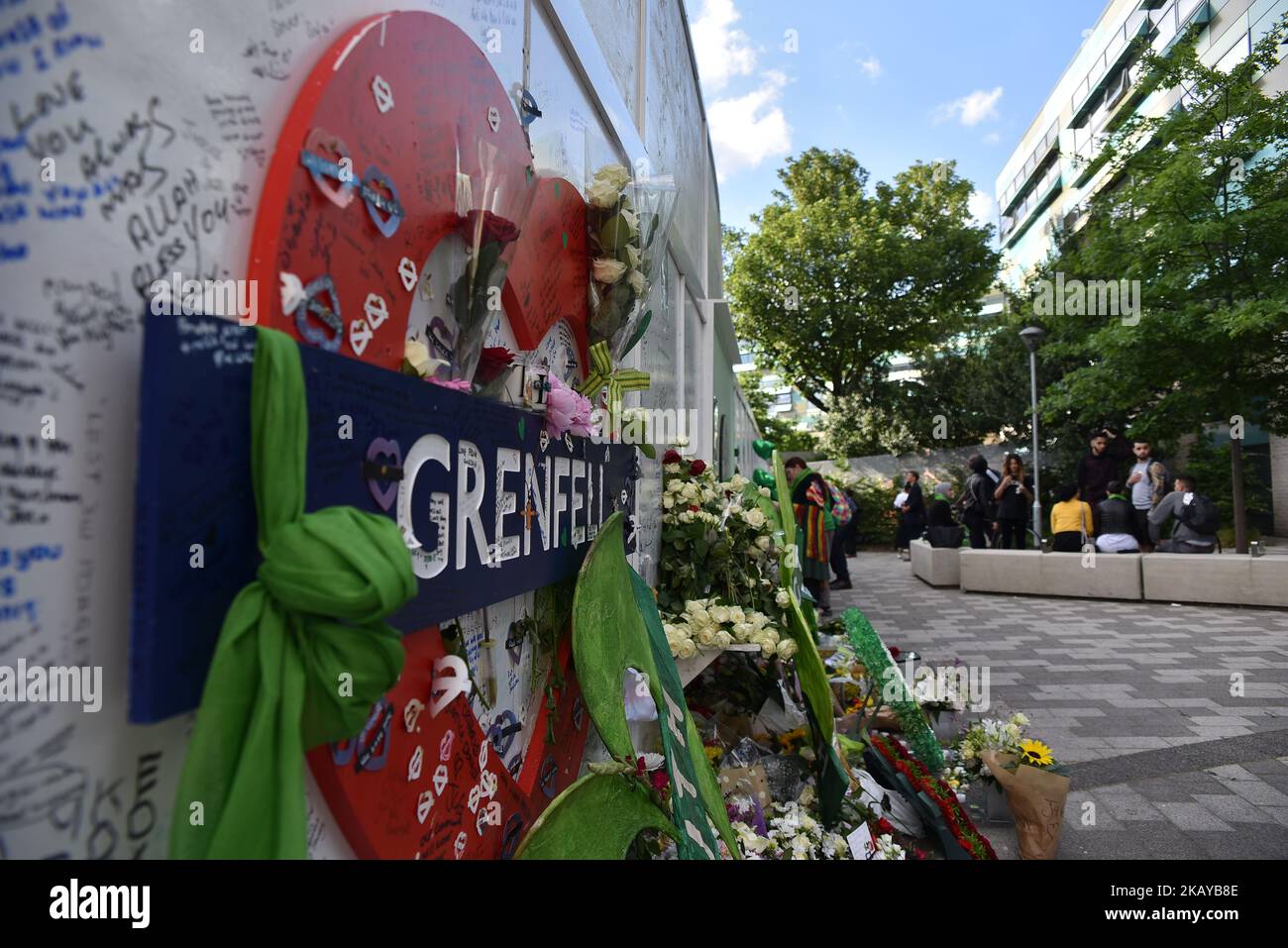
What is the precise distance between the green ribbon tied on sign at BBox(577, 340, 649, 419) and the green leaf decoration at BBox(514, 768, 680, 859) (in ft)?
3.17

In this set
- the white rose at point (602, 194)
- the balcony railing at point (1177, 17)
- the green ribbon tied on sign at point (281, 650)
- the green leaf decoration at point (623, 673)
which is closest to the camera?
the green ribbon tied on sign at point (281, 650)

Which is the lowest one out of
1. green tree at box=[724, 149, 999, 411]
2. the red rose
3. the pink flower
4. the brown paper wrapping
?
the brown paper wrapping

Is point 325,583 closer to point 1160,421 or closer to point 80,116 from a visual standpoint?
point 80,116

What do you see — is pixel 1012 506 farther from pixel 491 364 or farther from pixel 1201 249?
pixel 491 364

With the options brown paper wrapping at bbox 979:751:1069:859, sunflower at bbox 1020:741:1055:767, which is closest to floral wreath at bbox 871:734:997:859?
brown paper wrapping at bbox 979:751:1069:859

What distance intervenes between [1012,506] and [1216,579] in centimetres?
313

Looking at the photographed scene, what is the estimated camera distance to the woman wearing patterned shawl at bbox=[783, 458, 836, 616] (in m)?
7.46

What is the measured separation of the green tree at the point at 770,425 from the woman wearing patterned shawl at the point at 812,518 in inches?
546

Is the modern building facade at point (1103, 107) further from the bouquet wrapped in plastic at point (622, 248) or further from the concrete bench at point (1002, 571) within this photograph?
the bouquet wrapped in plastic at point (622, 248)

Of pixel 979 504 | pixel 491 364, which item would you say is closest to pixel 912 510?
pixel 979 504

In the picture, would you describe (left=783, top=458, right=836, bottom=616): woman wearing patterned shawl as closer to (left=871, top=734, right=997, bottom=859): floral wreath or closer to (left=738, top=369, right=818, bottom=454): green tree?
(left=871, top=734, right=997, bottom=859): floral wreath

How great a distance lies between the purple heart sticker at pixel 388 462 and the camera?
3.02 ft

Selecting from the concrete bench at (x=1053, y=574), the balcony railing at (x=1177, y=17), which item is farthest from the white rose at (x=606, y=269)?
the balcony railing at (x=1177, y=17)

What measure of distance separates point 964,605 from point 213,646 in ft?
32.4
